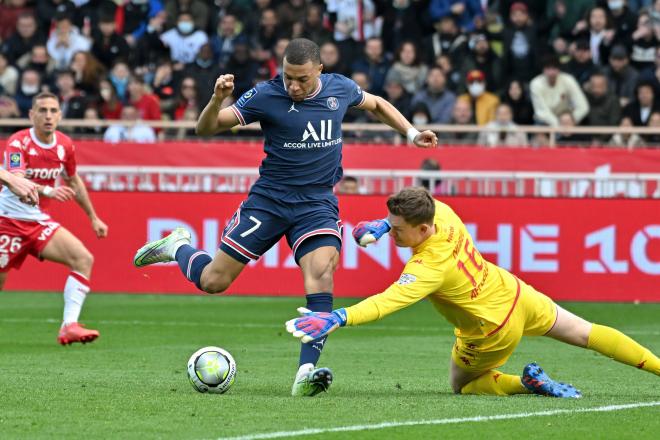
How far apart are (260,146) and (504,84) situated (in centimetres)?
429

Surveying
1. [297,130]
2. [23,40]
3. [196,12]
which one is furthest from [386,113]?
[23,40]

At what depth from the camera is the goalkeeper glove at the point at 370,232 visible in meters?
8.45

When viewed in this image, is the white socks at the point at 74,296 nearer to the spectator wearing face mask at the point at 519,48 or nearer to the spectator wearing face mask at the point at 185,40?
the spectator wearing face mask at the point at 519,48

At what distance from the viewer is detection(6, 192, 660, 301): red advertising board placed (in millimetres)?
17469

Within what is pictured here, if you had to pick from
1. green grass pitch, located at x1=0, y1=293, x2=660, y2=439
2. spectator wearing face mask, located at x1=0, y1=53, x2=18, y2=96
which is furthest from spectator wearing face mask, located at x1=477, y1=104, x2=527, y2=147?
spectator wearing face mask, located at x1=0, y1=53, x2=18, y2=96

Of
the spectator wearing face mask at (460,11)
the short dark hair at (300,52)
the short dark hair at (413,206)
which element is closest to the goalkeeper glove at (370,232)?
the short dark hair at (413,206)

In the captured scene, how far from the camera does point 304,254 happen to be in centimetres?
959

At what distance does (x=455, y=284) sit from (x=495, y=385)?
3.24 ft

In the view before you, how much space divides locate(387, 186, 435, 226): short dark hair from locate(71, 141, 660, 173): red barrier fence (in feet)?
35.9

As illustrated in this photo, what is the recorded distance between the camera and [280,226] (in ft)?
32.1

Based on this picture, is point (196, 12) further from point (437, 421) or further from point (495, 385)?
point (437, 421)

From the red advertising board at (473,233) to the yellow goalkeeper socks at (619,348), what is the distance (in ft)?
28.1

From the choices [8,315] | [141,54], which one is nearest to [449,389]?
[8,315]

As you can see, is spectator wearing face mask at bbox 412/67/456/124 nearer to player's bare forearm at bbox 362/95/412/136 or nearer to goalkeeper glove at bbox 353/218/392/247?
player's bare forearm at bbox 362/95/412/136
